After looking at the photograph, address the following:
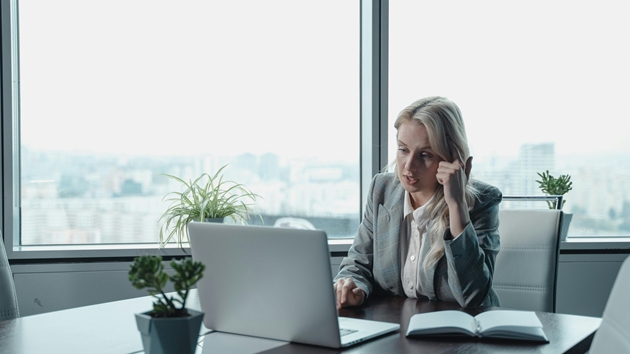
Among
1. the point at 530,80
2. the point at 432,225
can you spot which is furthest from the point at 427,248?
the point at 530,80

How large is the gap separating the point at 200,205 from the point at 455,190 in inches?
52.1

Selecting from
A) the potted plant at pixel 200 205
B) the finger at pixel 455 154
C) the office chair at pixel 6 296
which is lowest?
the office chair at pixel 6 296

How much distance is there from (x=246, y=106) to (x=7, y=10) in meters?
1.19

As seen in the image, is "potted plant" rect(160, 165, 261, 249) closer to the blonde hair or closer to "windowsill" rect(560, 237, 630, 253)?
the blonde hair

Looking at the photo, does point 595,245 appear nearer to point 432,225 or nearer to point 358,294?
point 432,225

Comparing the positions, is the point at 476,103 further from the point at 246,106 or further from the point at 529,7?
the point at 246,106

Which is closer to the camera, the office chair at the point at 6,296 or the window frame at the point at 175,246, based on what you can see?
the office chair at the point at 6,296

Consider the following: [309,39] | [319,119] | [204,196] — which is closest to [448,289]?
[204,196]

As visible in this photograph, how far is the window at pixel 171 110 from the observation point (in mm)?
2941

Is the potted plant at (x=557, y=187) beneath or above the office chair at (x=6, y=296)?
above

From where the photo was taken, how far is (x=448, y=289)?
1.80m

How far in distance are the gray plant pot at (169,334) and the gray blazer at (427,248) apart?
39.3 inches

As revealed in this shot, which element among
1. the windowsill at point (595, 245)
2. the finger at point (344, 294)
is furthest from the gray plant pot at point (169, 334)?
the windowsill at point (595, 245)

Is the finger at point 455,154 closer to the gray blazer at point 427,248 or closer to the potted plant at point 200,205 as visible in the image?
the gray blazer at point 427,248
